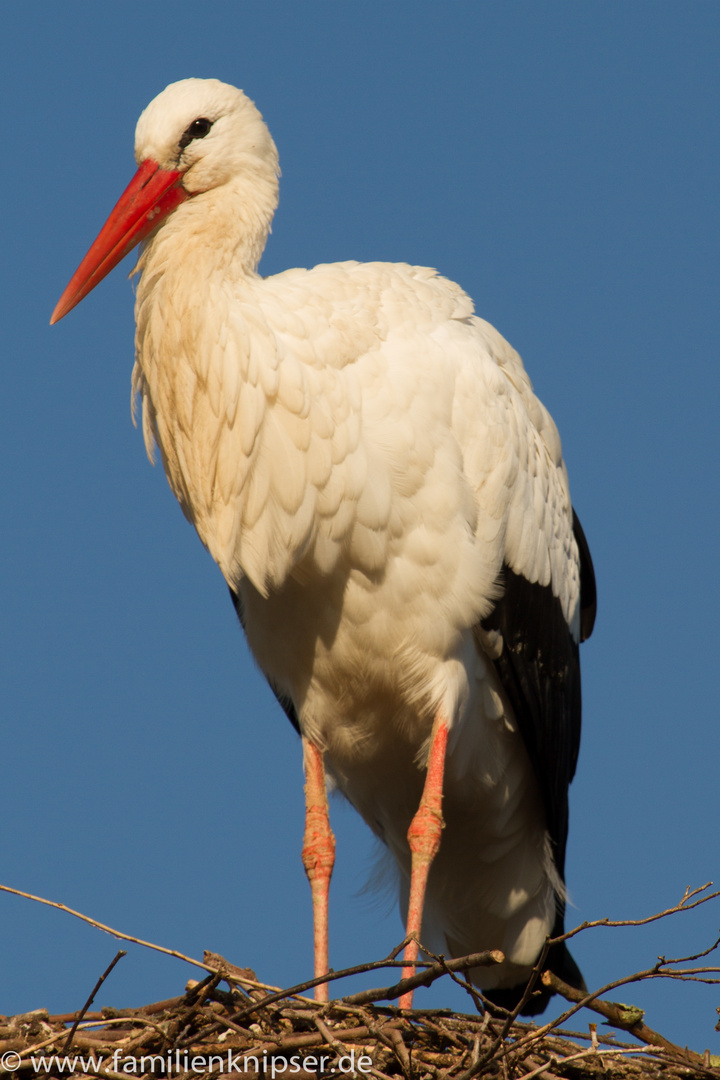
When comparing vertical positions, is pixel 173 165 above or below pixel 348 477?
above

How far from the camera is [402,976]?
17.3ft

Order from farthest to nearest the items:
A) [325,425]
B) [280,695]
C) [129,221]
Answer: [280,695] → [129,221] → [325,425]

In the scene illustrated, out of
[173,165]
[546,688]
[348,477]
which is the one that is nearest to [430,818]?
[546,688]

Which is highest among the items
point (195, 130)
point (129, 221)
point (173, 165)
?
point (195, 130)

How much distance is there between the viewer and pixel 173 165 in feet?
17.5

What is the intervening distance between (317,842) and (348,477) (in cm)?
155

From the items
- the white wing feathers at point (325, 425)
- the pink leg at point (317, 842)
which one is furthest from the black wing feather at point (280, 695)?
the white wing feathers at point (325, 425)

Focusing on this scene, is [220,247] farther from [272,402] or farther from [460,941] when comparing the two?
[460,941]

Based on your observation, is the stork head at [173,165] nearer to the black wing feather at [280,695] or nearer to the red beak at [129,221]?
the red beak at [129,221]

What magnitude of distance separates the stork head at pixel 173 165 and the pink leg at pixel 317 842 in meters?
1.99

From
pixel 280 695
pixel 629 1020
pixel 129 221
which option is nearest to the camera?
pixel 629 1020

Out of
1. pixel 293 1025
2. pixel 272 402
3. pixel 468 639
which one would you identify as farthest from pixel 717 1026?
pixel 272 402

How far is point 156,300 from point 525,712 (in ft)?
7.11

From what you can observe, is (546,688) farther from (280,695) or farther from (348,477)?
(348,477)
